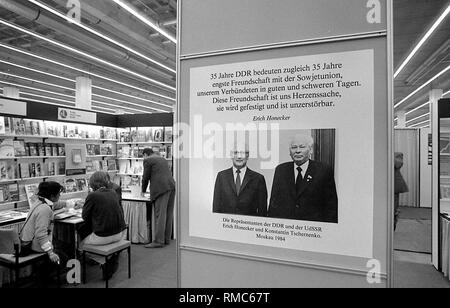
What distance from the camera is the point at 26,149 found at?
4.40 meters

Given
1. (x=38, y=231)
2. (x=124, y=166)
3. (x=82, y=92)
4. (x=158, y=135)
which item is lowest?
(x=38, y=231)

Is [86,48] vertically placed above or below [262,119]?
above

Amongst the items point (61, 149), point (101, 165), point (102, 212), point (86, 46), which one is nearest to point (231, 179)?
point (102, 212)

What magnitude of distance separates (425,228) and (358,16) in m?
6.65

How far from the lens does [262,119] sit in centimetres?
140

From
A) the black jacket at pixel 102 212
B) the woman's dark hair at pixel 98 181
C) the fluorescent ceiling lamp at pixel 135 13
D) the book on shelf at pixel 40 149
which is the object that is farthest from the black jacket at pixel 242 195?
the book on shelf at pixel 40 149

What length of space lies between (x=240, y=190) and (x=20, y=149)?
168 inches

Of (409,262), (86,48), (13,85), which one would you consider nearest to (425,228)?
(409,262)

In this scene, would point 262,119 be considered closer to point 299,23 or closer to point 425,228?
point 299,23

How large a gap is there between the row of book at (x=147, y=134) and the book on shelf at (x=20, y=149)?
2003 millimetres

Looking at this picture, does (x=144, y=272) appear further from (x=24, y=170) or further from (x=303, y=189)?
(x=303, y=189)

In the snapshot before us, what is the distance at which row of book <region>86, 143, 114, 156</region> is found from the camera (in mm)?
5622
